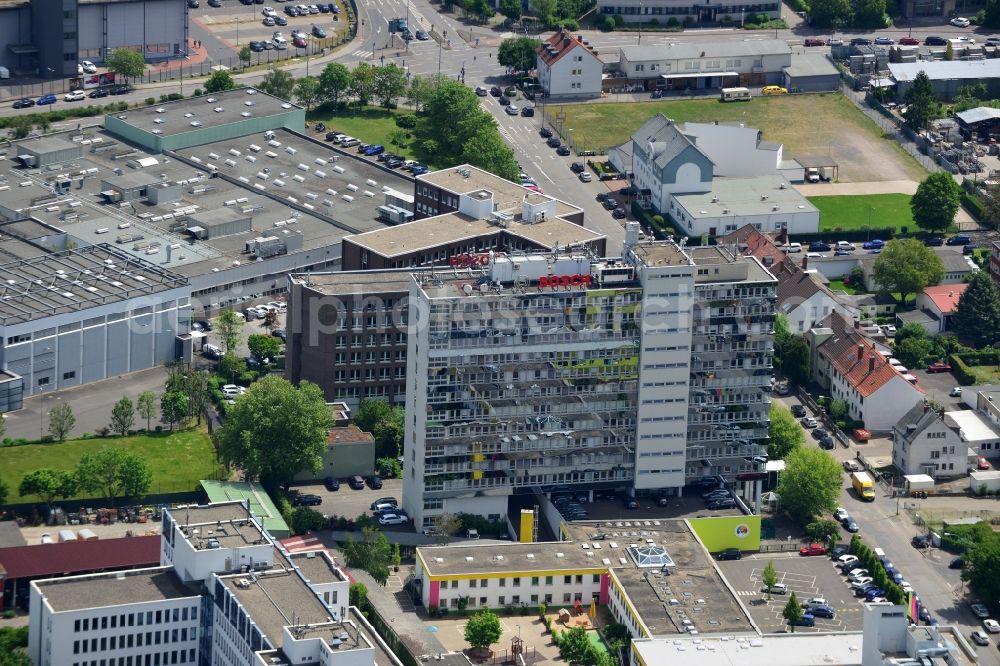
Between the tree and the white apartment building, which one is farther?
the tree

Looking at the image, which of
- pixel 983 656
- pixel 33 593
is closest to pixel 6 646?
pixel 33 593

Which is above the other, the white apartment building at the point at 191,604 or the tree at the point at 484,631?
the white apartment building at the point at 191,604

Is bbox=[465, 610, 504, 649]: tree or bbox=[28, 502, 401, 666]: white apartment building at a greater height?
bbox=[28, 502, 401, 666]: white apartment building

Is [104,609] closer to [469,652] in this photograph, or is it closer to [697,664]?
[469,652]

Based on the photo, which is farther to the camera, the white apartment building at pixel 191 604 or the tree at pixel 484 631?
the tree at pixel 484 631

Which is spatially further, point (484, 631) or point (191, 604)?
point (484, 631)
